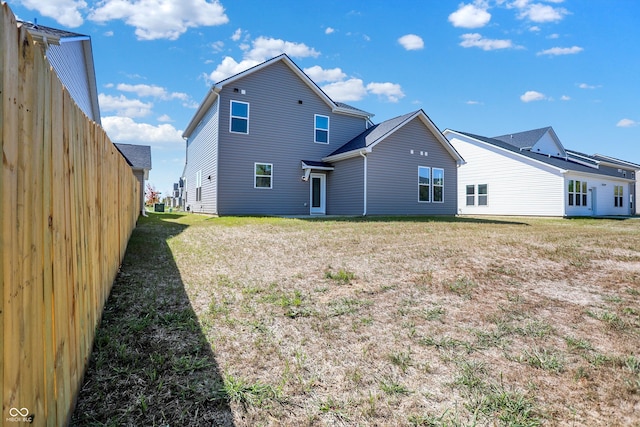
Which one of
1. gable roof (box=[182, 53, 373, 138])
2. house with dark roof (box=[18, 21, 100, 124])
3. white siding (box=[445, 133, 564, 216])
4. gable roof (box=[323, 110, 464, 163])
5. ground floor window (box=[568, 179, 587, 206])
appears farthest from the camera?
ground floor window (box=[568, 179, 587, 206])

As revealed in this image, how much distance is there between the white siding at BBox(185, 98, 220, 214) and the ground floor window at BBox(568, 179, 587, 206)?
2119 cm

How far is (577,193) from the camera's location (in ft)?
69.8

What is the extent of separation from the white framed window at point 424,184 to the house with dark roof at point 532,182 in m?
6.62

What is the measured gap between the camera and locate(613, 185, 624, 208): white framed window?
25.2m

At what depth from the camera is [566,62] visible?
62.4 ft

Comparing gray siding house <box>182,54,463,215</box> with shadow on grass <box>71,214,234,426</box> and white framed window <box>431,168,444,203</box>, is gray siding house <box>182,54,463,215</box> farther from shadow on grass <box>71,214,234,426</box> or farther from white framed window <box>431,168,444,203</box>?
shadow on grass <box>71,214,234,426</box>

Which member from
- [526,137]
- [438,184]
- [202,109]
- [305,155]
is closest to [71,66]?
[202,109]

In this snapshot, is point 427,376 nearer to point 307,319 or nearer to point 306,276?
point 307,319

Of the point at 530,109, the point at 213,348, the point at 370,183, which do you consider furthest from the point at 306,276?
the point at 530,109

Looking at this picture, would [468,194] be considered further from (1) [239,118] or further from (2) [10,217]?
(2) [10,217]

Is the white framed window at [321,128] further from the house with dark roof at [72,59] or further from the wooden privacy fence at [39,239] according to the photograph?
the wooden privacy fence at [39,239]

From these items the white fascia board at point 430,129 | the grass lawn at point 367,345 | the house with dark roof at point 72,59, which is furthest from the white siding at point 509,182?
the house with dark roof at point 72,59

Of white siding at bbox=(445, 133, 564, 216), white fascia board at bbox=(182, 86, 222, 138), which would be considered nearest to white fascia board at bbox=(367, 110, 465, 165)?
white siding at bbox=(445, 133, 564, 216)

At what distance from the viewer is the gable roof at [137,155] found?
55.1ft
